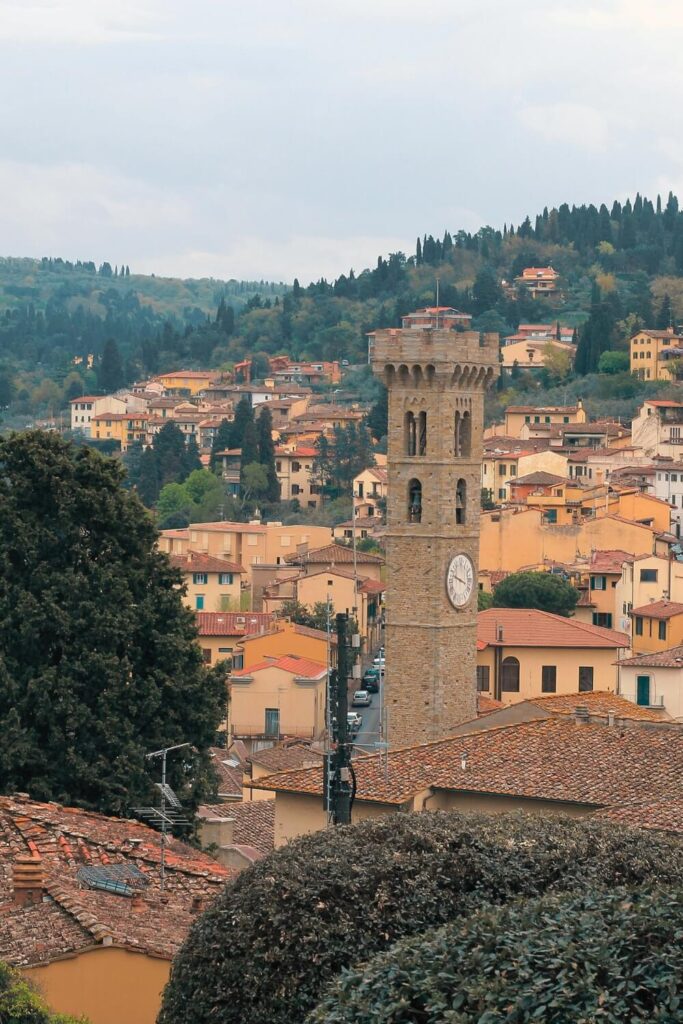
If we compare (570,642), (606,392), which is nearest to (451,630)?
(570,642)

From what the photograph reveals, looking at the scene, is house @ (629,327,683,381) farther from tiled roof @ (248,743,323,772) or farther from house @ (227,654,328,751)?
tiled roof @ (248,743,323,772)

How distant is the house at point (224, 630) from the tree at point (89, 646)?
28.3 meters

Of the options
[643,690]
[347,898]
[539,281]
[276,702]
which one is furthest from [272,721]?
[539,281]

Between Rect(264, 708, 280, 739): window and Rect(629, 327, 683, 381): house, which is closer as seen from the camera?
Rect(264, 708, 280, 739): window

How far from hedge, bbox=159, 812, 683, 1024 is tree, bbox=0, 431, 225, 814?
9.55 metres

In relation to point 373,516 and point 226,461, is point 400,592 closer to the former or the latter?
point 373,516

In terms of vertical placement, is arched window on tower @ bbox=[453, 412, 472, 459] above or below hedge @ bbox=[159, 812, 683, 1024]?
above

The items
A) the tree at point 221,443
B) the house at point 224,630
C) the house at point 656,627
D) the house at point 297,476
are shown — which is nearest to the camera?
the house at point 656,627

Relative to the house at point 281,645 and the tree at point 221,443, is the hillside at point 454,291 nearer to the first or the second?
the tree at point 221,443

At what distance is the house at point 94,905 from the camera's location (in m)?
15.6

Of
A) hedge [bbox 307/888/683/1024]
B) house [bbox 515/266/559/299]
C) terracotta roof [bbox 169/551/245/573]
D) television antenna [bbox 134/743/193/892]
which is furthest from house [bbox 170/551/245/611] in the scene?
house [bbox 515/266/559/299]

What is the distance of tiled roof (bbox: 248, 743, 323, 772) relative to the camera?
112 feet

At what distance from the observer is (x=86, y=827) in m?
20.4

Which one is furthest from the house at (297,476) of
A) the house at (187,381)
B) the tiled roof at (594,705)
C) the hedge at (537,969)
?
the hedge at (537,969)
